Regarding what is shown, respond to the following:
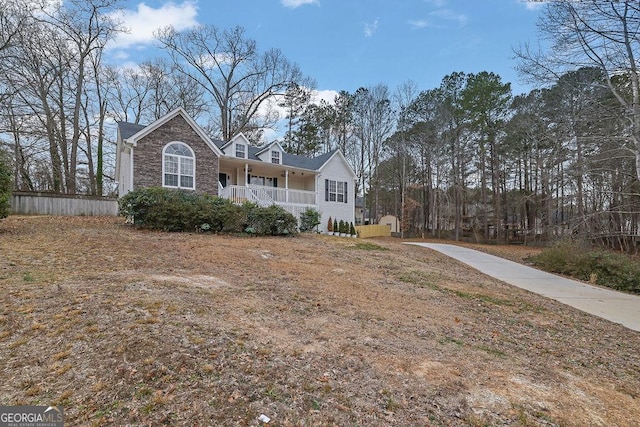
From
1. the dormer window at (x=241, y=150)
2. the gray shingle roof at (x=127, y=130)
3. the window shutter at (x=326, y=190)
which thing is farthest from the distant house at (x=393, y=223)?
the gray shingle roof at (x=127, y=130)

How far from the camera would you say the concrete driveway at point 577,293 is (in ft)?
19.2

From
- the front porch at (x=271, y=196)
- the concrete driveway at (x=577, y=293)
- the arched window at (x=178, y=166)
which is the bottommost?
the concrete driveway at (x=577, y=293)

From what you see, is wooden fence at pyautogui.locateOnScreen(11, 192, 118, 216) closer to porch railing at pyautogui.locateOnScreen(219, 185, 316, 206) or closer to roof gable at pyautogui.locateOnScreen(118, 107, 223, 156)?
roof gable at pyautogui.locateOnScreen(118, 107, 223, 156)

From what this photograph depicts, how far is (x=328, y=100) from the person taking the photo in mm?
31297

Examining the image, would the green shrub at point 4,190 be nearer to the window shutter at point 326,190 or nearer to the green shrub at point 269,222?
the green shrub at point 269,222

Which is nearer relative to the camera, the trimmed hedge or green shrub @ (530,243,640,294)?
green shrub @ (530,243,640,294)

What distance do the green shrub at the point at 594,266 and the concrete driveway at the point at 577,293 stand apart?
77cm

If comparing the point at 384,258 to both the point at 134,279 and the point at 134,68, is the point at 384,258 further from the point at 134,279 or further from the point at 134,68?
the point at 134,68

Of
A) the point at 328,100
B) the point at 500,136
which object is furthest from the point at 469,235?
the point at 328,100

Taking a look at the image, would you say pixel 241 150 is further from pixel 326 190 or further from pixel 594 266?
pixel 594 266
